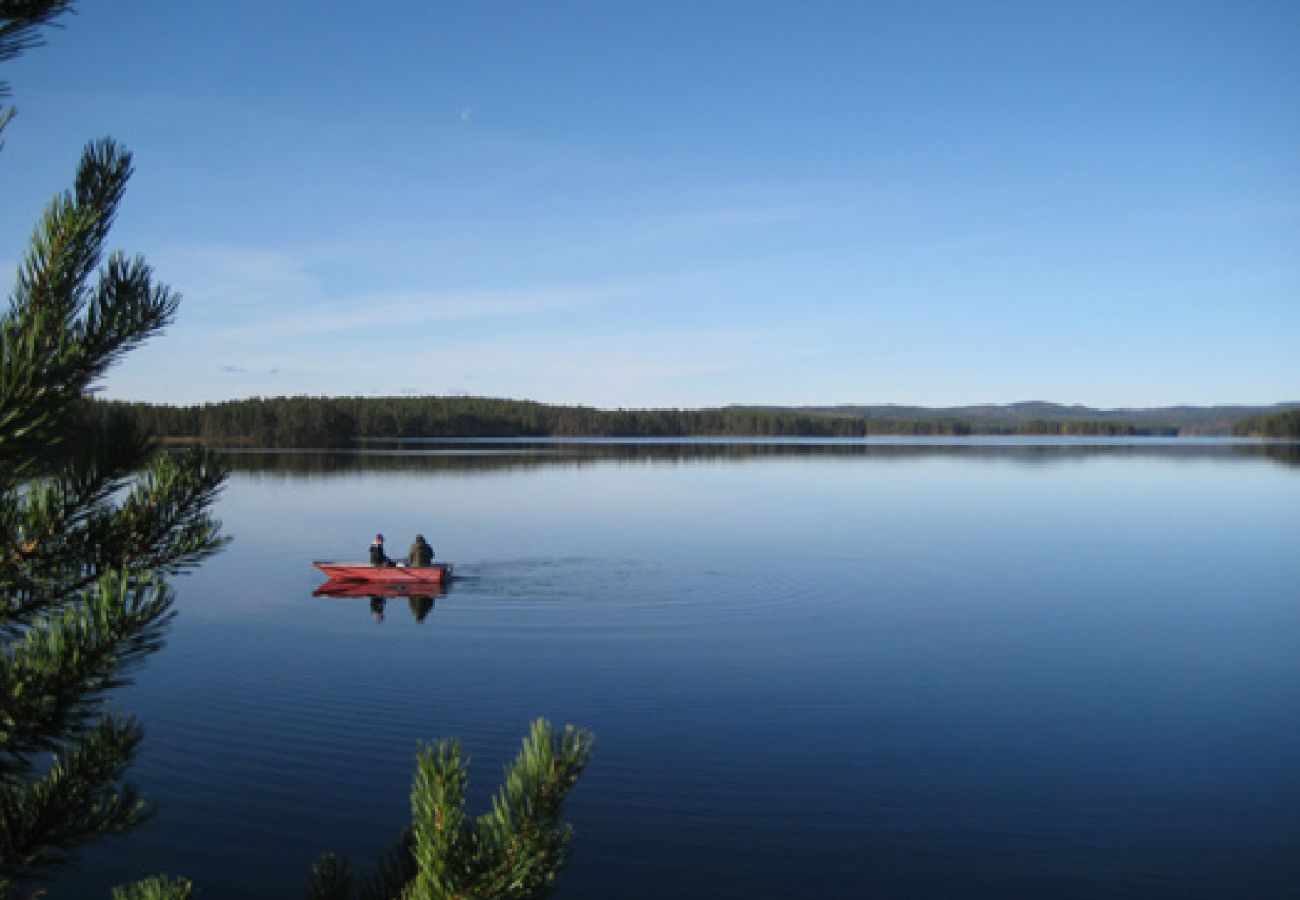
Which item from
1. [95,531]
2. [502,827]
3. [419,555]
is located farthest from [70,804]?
[419,555]

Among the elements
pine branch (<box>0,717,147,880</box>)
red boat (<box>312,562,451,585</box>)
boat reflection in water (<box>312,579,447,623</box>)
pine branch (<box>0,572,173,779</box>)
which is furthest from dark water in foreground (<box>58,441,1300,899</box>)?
pine branch (<box>0,572,173,779</box>)

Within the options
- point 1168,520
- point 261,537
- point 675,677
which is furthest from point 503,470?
point 675,677

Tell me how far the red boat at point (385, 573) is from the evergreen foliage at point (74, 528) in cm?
2212

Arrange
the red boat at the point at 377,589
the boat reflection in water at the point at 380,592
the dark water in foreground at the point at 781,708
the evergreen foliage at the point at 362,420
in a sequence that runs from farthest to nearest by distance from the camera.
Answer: the evergreen foliage at the point at 362,420, the red boat at the point at 377,589, the boat reflection in water at the point at 380,592, the dark water in foreground at the point at 781,708

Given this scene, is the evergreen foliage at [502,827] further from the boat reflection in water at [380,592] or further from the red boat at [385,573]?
the red boat at [385,573]

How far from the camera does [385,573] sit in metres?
24.2

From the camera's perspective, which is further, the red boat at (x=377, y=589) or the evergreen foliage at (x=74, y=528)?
the red boat at (x=377, y=589)

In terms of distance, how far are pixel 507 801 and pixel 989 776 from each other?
1114 cm

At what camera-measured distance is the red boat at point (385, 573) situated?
23969 millimetres

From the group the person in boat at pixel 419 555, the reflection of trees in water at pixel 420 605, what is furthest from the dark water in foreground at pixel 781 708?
the person in boat at pixel 419 555

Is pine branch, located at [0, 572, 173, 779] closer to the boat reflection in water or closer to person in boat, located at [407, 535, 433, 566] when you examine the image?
the boat reflection in water

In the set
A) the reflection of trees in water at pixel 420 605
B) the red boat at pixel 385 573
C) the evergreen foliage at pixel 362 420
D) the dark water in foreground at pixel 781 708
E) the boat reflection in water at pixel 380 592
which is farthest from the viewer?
the evergreen foliage at pixel 362 420

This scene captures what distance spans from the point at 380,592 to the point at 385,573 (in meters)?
0.53

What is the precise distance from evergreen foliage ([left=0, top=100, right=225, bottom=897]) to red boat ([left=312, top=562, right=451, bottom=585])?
22.1 m
